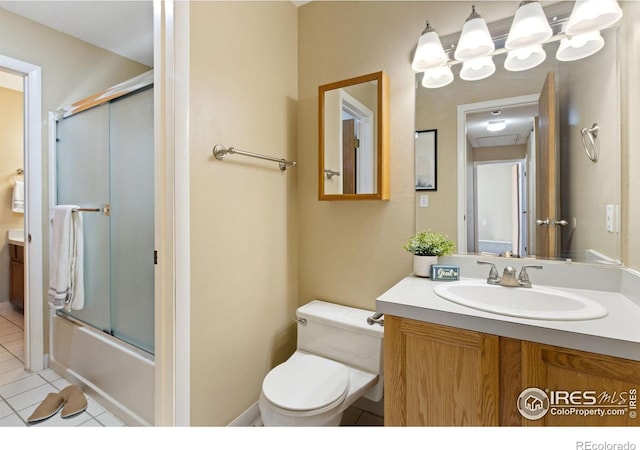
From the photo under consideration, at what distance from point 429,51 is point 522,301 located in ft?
3.75

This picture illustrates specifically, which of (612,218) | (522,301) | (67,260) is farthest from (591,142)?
(67,260)

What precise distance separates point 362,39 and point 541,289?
149 centimetres

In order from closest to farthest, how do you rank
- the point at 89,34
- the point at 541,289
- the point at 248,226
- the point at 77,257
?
1. the point at 541,289
2. the point at 248,226
3. the point at 77,257
4. the point at 89,34

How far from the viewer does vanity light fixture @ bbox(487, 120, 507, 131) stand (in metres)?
1.26

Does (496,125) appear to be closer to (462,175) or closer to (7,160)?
(462,175)

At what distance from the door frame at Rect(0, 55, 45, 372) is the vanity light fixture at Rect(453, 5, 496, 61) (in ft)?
8.18

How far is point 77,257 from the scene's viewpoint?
1.81 metres

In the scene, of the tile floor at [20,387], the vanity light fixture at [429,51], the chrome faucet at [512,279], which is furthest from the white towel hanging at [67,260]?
the chrome faucet at [512,279]

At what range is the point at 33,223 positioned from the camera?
1.88 meters

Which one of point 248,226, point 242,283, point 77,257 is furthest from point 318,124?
point 77,257

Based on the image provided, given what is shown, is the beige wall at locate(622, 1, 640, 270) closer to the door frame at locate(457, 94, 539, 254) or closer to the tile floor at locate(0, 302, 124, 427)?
the door frame at locate(457, 94, 539, 254)

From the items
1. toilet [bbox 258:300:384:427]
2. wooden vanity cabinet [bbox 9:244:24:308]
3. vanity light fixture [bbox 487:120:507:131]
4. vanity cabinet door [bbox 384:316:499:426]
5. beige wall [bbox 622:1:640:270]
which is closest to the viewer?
vanity cabinet door [bbox 384:316:499:426]

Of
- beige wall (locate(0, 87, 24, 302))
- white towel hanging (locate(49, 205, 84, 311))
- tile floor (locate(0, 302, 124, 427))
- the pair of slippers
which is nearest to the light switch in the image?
tile floor (locate(0, 302, 124, 427))
